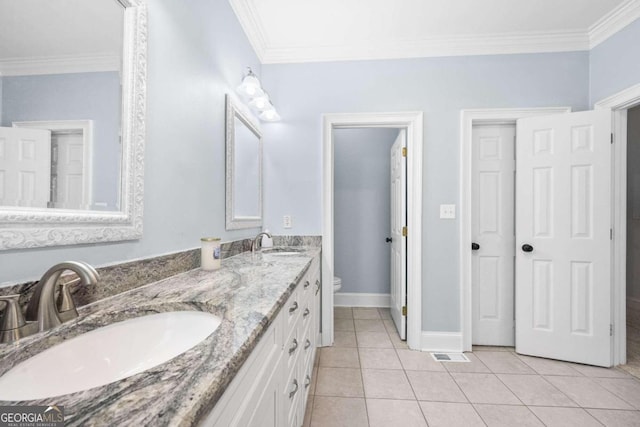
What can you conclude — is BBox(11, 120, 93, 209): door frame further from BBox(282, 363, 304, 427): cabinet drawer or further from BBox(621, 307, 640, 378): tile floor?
BBox(621, 307, 640, 378): tile floor

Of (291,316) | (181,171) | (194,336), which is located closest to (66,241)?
(194,336)

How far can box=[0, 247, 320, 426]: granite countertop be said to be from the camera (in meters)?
0.36

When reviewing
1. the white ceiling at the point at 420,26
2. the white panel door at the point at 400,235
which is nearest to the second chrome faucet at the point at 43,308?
the white ceiling at the point at 420,26

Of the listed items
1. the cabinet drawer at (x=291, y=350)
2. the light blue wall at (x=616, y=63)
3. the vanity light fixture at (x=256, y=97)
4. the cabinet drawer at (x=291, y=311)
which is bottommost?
the cabinet drawer at (x=291, y=350)

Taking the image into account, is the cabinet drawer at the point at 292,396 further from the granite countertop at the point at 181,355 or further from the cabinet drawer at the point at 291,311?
the granite countertop at the point at 181,355

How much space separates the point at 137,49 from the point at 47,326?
0.91 metres

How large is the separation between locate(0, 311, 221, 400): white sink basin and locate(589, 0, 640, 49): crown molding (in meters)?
3.18

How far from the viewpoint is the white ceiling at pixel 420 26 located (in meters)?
1.92

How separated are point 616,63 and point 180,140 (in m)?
3.04

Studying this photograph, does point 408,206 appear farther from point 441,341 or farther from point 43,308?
point 43,308

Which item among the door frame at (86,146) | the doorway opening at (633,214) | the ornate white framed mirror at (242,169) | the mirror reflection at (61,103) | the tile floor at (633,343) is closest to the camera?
the mirror reflection at (61,103)

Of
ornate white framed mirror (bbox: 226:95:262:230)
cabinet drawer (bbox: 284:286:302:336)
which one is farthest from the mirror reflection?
ornate white framed mirror (bbox: 226:95:262:230)

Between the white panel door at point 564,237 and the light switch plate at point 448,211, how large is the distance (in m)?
0.49

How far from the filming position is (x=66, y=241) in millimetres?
722
